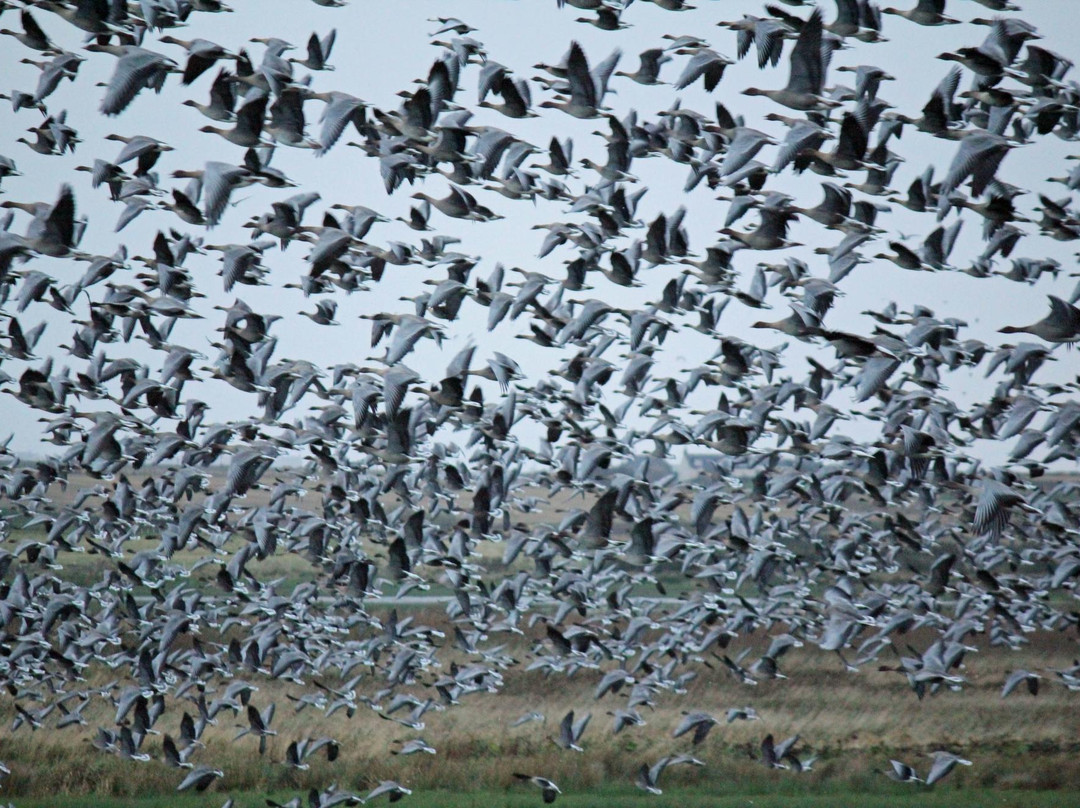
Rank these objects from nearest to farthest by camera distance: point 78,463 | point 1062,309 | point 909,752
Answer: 1. point 1062,309
2. point 78,463
3. point 909,752

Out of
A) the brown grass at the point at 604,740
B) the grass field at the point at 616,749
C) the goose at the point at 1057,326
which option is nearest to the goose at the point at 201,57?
the goose at the point at 1057,326

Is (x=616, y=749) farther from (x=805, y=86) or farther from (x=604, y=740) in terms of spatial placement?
(x=805, y=86)

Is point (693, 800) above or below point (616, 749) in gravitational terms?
above

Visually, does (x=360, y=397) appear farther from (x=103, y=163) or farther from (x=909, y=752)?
(x=909, y=752)

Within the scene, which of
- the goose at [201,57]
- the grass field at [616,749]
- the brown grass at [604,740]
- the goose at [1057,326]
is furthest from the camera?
the brown grass at [604,740]

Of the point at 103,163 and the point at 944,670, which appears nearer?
the point at 103,163

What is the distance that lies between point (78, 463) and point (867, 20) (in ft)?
50.7

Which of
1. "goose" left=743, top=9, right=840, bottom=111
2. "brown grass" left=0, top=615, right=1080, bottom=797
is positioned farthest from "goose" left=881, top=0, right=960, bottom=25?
"brown grass" left=0, top=615, right=1080, bottom=797

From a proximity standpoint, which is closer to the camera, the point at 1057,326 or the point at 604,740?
the point at 1057,326

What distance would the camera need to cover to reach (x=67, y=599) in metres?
23.9

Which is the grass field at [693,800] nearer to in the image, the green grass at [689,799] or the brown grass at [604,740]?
the green grass at [689,799]

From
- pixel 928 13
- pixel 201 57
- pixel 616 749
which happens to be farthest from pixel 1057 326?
pixel 616 749

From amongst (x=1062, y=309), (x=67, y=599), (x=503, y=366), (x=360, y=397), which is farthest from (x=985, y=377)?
(x=67, y=599)

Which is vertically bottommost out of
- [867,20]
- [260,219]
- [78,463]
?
[78,463]
